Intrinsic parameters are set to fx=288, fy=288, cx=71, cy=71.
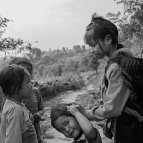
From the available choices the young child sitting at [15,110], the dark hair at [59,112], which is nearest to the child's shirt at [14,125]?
the young child sitting at [15,110]

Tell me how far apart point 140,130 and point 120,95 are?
0.27 meters

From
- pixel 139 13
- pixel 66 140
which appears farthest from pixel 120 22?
pixel 66 140

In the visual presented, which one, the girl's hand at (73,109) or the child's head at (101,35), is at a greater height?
the child's head at (101,35)

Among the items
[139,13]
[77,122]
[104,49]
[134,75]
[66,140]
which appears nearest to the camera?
[134,75]

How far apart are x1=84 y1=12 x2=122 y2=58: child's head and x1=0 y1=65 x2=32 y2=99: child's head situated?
1.87 ft

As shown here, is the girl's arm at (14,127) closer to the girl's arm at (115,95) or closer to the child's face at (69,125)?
the child's face at (69,125)

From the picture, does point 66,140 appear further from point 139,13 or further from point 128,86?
point 139,13

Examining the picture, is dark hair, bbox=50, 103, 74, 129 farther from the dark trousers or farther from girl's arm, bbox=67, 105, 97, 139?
the dark trousers

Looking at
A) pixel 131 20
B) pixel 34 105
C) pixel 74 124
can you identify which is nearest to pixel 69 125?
pixel 74 124

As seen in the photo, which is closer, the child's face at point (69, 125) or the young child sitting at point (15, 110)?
the young child sitting at point (15, 110)

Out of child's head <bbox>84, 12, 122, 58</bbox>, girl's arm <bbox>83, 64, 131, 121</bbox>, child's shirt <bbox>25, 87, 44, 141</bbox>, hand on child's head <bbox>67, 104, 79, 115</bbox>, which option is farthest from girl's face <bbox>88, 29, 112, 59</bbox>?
child's shirt <bbox>25, 87, 44, 141</bbox>

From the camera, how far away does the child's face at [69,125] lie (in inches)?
84.0

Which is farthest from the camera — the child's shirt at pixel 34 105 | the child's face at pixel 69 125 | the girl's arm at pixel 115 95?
the child's shirt at pixel 34 105

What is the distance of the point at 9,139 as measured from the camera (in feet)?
6.60
